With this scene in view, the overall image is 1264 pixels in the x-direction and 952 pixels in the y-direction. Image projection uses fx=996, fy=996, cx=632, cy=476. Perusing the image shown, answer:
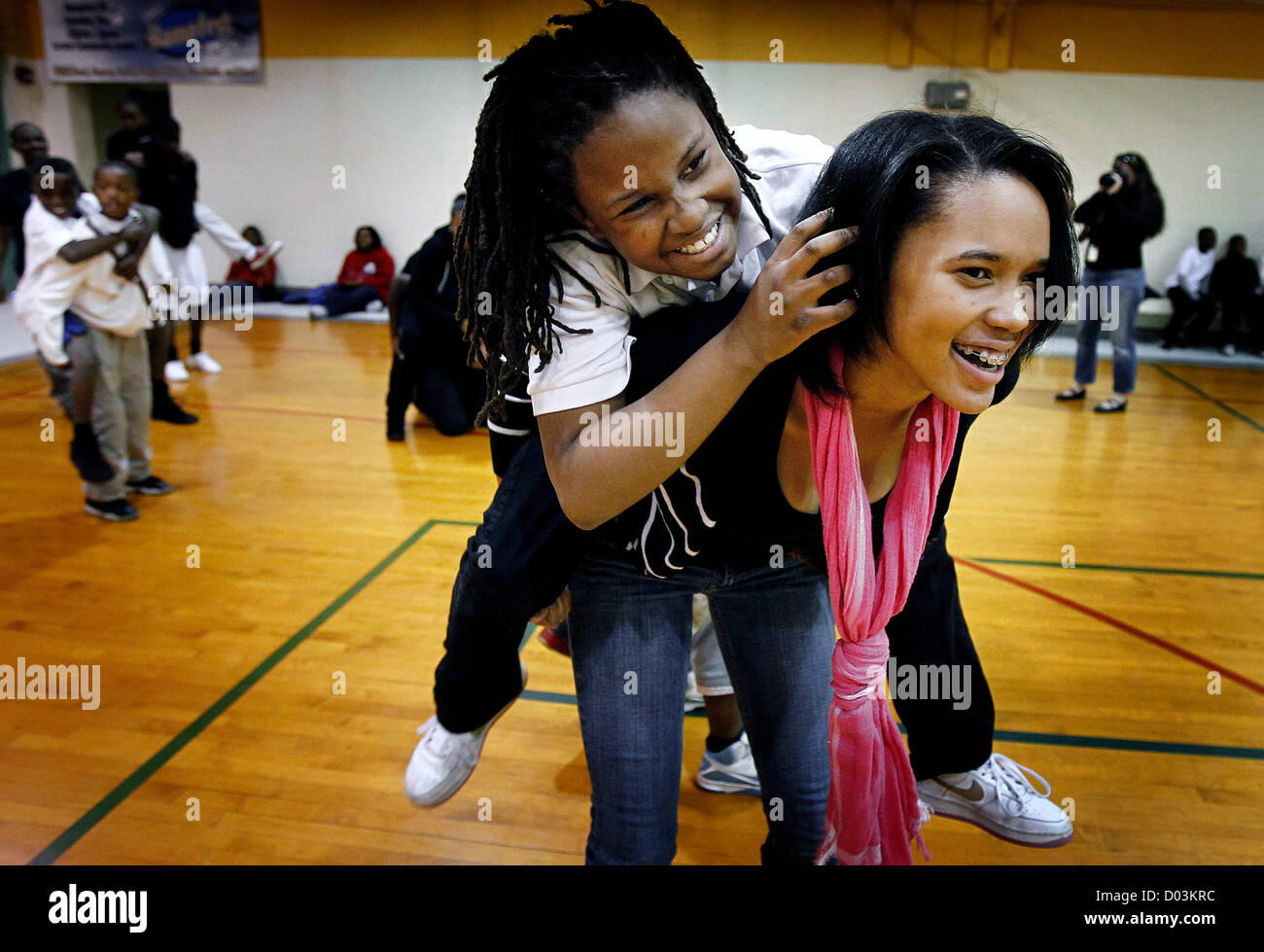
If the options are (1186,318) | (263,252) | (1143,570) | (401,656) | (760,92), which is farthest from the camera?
(263,252)

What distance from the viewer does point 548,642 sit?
2.65 metres

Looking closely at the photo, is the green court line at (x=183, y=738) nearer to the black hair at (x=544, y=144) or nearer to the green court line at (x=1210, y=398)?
the black hair at (x=544, y=144)

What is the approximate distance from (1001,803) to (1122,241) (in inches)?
202

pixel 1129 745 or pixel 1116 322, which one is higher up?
pixel 1116 322

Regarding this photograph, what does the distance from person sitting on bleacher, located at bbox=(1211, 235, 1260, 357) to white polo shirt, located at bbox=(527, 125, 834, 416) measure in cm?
859

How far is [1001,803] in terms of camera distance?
6.91ft

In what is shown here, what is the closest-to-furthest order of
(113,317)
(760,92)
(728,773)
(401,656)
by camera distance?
(728,773) < (401,656) < (113,317) < (760,92)

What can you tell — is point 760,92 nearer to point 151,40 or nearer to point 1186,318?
point 1186,318

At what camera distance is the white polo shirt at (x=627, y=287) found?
1310 millimetres

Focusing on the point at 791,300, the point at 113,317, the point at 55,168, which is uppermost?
the point at 55,168

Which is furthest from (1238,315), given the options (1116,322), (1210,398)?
(1116,322)

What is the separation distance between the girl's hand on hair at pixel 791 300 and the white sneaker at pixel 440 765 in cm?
116

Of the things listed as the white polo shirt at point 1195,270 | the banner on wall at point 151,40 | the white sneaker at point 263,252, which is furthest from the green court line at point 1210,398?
the banner on wall at point 151,40

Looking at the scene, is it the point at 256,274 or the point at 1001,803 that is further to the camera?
the point at 256,274
